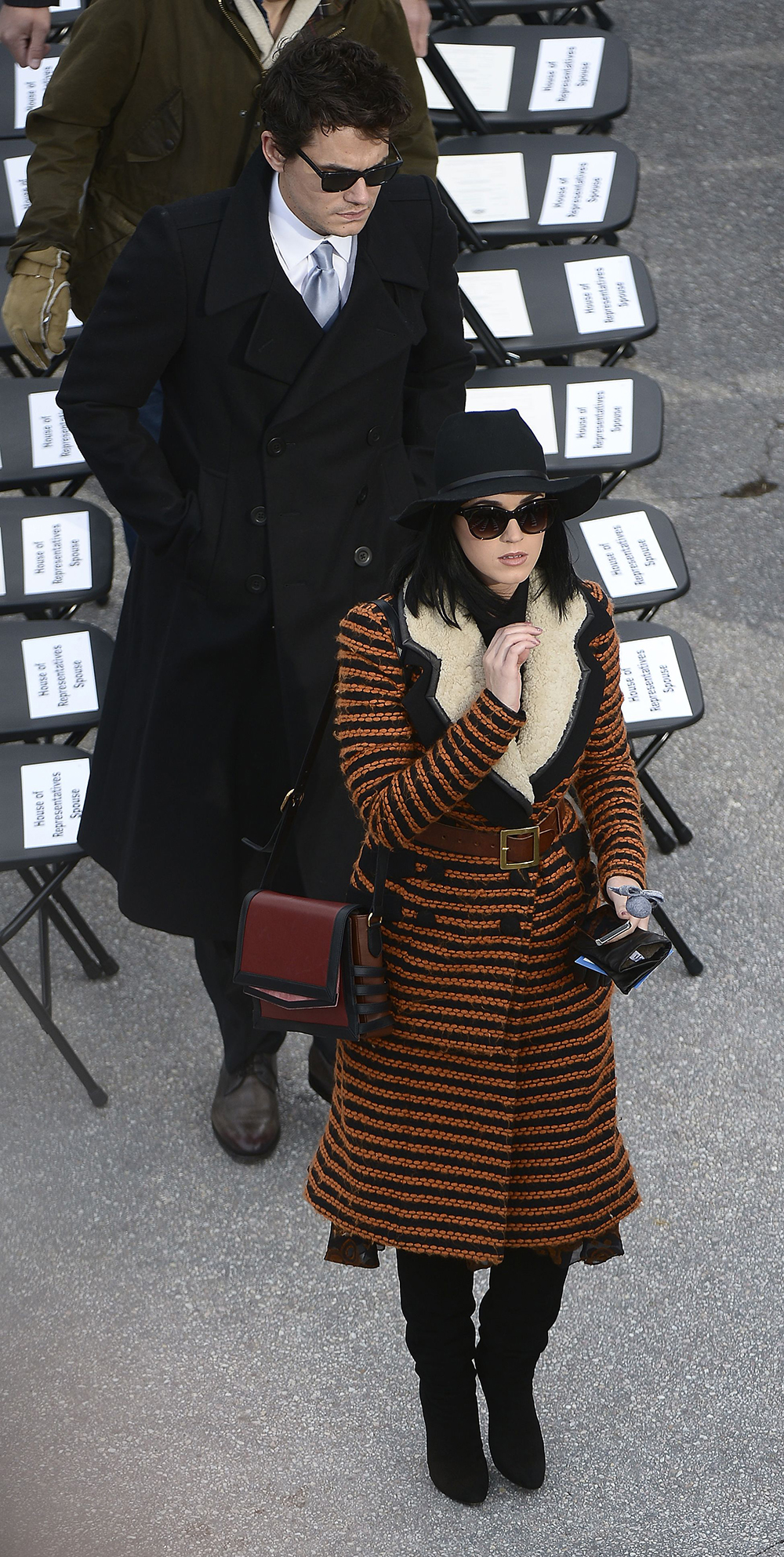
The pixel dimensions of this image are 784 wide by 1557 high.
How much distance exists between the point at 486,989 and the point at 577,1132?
28 centimetres

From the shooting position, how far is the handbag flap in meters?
2.29

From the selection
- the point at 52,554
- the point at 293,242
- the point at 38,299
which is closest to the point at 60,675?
the point at 52,554

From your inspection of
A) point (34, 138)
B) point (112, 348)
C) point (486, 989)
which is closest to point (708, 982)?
point (486, 989)

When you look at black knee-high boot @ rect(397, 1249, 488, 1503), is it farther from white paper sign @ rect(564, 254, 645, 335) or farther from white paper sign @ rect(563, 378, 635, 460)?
white paper sign @ rect(564, 254, 645, 335)

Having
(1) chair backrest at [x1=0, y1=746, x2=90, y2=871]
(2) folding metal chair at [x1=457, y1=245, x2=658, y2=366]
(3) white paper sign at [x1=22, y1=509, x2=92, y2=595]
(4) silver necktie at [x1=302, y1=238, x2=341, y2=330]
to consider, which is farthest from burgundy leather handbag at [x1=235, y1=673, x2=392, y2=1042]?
(2) folding metal chair at [x1=457, y1=245, x2=658, y2=366]

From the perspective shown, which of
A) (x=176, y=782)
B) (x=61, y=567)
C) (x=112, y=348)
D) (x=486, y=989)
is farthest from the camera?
(x=61, y=567)

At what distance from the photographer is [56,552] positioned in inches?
150

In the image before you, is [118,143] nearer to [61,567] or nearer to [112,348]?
[112,348]

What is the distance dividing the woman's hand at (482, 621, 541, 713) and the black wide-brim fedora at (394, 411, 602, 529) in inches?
7.0

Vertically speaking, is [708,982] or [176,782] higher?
[176,782]

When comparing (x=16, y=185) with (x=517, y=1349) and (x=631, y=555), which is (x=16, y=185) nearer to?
(x=631, y=555)

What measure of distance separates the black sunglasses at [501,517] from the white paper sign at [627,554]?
171 centimetres

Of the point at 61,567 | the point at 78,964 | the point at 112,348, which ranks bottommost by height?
the point at 78,964

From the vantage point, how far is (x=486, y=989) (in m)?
2.21
